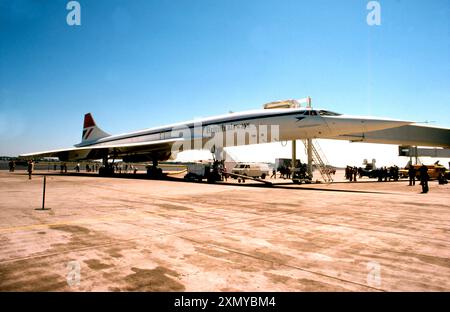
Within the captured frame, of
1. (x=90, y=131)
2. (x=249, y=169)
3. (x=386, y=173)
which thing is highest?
(x=90, y=131)

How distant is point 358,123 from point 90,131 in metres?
36.7

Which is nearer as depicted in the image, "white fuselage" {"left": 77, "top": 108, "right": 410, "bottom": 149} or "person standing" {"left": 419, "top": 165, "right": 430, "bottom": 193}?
"person standing" {"left": 419, "top": 165, "right": 430, "bottom": 193}

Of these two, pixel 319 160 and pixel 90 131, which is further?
pixel 90 131

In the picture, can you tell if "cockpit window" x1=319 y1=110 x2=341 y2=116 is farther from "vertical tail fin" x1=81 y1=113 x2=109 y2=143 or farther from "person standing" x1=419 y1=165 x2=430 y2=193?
"vertical tail fin" x1=81 y1=113 x2=109 y2=143

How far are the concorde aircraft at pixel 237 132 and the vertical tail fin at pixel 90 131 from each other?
9.98 ft

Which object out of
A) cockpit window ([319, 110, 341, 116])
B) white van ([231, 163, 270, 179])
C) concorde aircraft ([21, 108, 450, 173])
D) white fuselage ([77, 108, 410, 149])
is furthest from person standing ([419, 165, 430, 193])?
white van ([231, 163, 270, 179])

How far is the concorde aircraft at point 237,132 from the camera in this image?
15398 mm

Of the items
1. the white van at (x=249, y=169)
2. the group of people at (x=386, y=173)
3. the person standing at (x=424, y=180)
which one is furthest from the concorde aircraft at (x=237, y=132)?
the white van at (x=249, y=169)

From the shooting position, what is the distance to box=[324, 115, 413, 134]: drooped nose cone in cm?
1395

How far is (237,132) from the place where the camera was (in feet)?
62.0

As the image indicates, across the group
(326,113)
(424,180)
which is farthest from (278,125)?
(424,180)

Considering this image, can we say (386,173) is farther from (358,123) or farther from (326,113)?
(358,123)

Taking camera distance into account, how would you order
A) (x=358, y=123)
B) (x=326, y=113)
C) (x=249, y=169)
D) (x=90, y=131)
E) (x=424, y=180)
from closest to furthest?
(x=358, y=123), (x=424, y=180), (x=326, y=113), (x=249, y=169), (x=90, y=131)
